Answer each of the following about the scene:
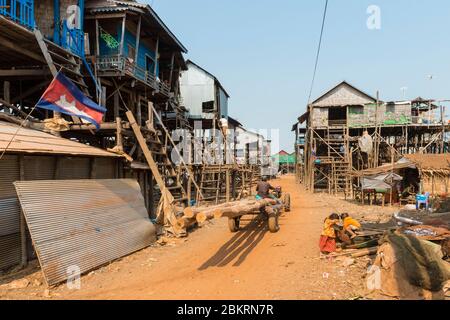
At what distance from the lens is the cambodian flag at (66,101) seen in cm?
817

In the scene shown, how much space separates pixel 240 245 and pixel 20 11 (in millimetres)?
10621

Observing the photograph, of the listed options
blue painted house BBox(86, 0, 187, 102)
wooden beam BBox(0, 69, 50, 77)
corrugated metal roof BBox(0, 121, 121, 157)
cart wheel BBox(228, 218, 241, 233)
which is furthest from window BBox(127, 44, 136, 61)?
cart wheel BBox(228, 218, 241, 233)

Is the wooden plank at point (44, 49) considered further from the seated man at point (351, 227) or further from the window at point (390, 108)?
the window at point (390, 108)

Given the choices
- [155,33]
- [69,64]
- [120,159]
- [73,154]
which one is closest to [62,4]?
[69,64]

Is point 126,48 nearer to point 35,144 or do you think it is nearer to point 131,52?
point 131,52

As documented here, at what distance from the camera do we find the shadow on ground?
7961 mm

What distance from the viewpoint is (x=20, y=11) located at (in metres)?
11.2

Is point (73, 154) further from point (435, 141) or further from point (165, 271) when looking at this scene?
point (435, 141)

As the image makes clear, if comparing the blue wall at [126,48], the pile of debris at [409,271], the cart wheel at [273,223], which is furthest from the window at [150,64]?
the pile of debris at [409,271]

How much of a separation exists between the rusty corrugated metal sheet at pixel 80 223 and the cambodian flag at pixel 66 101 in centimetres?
188

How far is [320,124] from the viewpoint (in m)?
31.0

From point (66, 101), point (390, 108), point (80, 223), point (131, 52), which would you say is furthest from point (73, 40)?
point (390, 108)

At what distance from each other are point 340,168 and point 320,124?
16.3 ft
